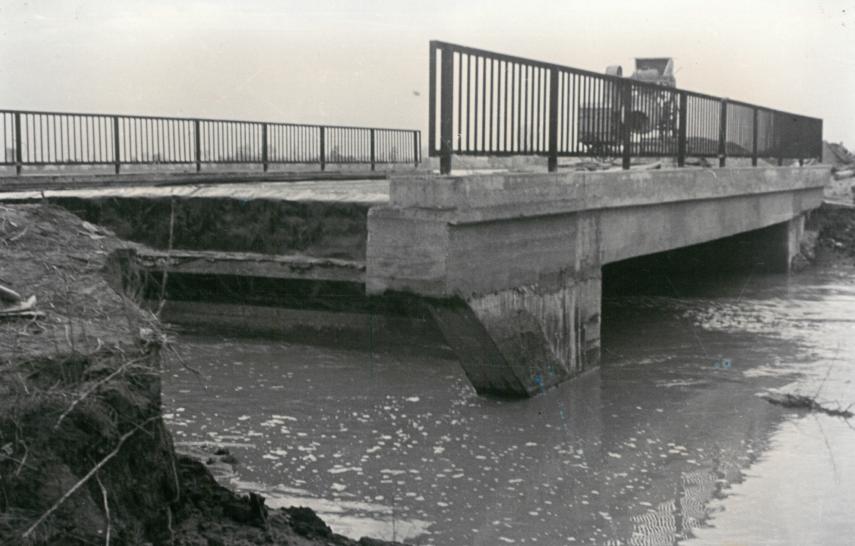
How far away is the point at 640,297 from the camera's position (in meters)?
16.1

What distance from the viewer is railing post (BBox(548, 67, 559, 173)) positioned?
9406 mm

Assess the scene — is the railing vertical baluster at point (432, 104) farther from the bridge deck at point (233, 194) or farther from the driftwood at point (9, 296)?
the driftwood at point (9, 296)

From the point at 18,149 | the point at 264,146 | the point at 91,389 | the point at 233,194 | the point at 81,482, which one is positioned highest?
the point at 264,146

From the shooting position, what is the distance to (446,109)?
25.6 feet

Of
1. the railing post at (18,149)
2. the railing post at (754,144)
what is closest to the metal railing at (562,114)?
the railing post at (754,144)

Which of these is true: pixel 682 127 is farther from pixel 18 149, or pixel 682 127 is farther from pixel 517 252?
pixel 18 149

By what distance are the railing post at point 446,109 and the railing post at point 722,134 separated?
780cm

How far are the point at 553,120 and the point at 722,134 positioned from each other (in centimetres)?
607

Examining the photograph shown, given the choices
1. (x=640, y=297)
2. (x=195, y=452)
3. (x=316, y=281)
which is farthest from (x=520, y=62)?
(x=640, y=297)

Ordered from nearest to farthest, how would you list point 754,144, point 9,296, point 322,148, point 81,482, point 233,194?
point 81,482
point 9,296
point 233,194
point 754,144
point 322,148

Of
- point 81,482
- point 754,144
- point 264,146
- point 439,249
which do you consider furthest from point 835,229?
point 81,482

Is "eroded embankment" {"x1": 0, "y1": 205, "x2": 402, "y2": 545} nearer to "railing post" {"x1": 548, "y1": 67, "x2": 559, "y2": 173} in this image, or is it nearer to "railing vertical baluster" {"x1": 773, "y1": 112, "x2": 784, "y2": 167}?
"railing post" {"x1": 548, "y1": 67, "x2": 559, "y2": 173}

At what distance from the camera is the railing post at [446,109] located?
774 cm

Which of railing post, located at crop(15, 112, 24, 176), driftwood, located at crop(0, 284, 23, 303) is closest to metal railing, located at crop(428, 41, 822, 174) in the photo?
driftwood, located at crop(0, 284, 23, 303)
